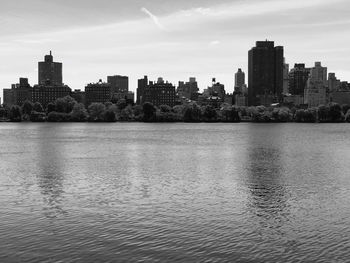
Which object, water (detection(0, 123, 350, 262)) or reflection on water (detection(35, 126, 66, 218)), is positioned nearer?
water (detection(0, 123, 350, 262))

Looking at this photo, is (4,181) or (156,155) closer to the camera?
(4,181)

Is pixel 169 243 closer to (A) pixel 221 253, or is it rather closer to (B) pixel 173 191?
(A) pixel 221 253

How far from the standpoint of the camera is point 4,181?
56531 millimetres

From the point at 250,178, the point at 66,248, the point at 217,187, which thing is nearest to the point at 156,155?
the point at 250,178

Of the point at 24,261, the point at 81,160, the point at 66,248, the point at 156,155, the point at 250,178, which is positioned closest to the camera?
the point at 24,261

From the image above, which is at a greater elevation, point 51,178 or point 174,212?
point 51,178

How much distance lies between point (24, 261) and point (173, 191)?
23.4m

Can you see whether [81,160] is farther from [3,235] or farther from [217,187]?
[3,235]

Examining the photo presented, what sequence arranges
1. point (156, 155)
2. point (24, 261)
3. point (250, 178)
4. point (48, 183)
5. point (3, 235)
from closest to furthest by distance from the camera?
point (24, 261) < point (3, 235) < point (48, 183) < point (250, 178) < point (156, 155)

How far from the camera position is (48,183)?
5522cm

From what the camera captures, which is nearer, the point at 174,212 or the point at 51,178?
the point at 174,212

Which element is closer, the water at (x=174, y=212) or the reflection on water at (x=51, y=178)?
the water at (x=174, y=212)

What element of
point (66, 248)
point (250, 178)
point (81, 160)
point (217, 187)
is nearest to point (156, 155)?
point (81, 160)

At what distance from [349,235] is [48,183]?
108ft
